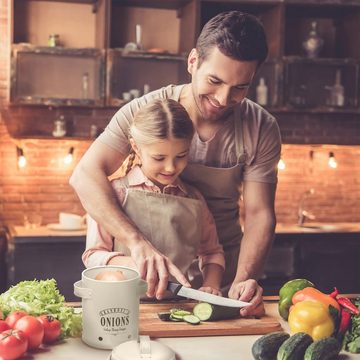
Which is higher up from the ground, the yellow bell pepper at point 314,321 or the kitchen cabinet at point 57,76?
the kitchen cabinet at point 57,76

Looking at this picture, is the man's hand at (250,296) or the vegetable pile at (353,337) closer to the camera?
the vegetable pile at (353,337)

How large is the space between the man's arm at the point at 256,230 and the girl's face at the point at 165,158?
406 mm

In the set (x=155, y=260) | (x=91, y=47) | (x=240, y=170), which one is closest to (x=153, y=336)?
(x=155, y=260)

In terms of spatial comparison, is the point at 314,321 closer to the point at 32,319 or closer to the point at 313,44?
the point at 32,319

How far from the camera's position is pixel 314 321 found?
1875 mm

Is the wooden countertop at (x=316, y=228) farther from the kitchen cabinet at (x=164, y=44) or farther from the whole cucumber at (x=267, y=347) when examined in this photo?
the whole cucumber at (x=267, y=347)

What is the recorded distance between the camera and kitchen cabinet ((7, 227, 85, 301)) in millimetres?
4773

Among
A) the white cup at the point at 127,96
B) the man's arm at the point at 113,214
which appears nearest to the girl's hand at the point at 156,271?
the man's arm at the point at 113,214

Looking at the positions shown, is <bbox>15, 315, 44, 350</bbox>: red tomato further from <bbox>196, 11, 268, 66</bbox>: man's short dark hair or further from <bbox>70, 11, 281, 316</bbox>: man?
<bbox>196, 11, 268, 66</bbox>: man's short dark hair

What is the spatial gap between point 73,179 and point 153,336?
2.72 ft

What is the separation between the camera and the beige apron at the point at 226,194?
2562mm

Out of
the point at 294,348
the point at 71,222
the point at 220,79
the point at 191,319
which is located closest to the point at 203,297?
the point at 191,319

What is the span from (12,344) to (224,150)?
119 centimetres

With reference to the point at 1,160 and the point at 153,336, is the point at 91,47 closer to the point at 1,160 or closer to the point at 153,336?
the point at 1,160
